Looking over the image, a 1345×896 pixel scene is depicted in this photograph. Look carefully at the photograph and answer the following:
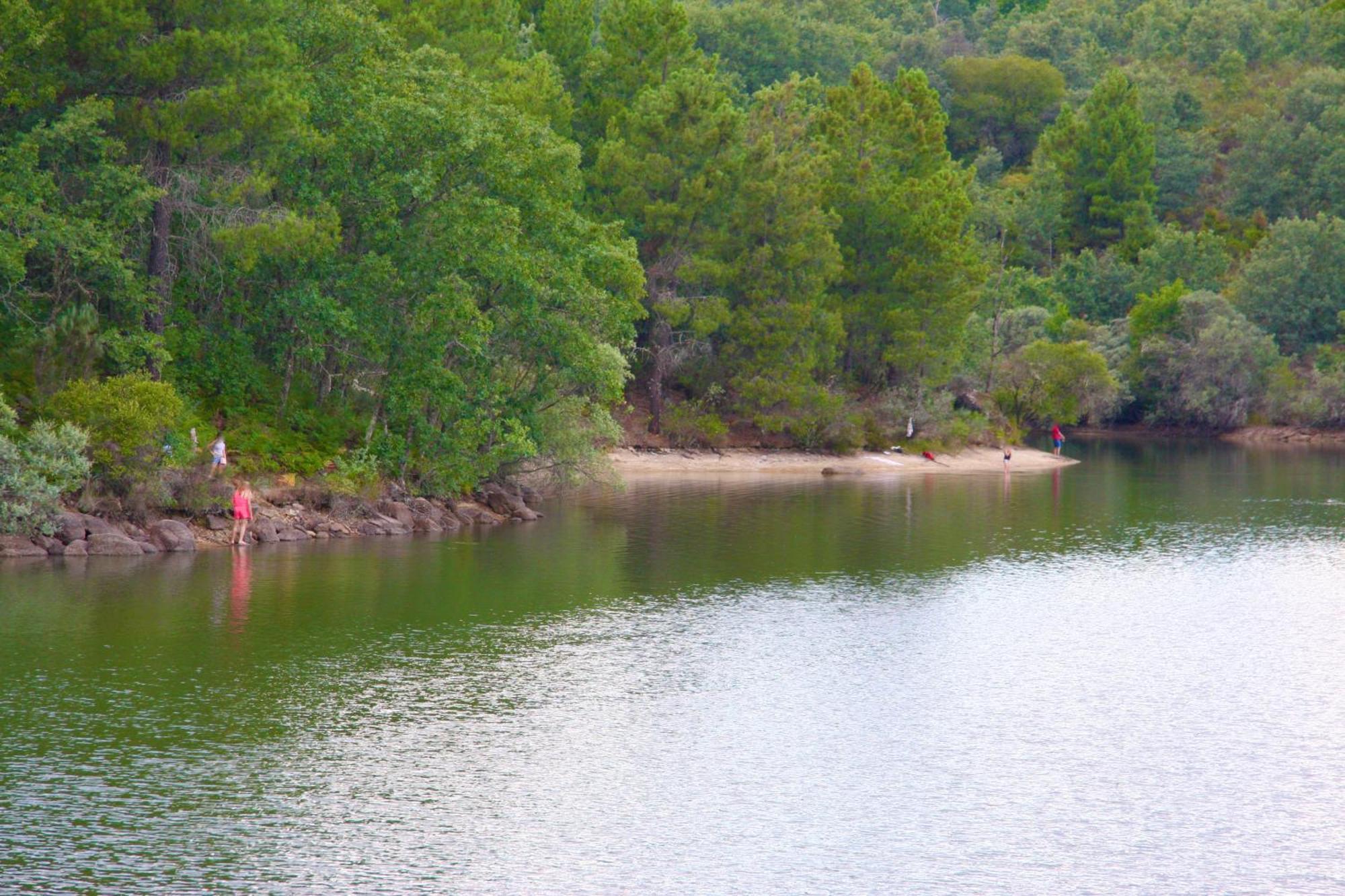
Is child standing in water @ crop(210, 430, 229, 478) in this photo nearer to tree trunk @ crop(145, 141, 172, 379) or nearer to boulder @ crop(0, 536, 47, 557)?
tree trunk @ crop(145, 141, 172, 379)

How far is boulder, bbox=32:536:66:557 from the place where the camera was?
47.5 metres

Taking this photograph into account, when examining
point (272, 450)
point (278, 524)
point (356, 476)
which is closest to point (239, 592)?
point (278, 524)

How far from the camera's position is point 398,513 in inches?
2261

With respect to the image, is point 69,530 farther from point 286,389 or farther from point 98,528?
point 286,389

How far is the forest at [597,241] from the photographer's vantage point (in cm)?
5109

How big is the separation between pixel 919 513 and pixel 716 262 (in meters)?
24.9

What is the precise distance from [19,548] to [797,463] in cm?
5247

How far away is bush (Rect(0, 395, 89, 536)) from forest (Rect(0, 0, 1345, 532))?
14 centimetres

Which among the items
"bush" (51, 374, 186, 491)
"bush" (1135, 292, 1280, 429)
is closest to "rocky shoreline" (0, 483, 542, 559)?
"bush" (51, 374, 186, 491)

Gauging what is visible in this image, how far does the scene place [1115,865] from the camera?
914 inches

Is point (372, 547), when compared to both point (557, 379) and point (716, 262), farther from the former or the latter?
point (716, 262)

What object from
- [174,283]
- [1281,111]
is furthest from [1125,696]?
[1281,111]

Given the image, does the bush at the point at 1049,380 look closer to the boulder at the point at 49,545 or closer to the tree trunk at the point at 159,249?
the tree trunk at the point at 159,249

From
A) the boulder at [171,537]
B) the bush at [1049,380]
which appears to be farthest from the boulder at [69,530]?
the bush at [1049,380]
